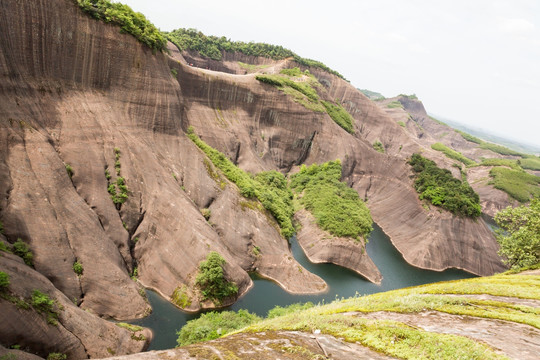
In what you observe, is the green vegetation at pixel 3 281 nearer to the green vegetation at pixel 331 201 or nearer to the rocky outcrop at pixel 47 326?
the rocky outcrop at pixel 47 326

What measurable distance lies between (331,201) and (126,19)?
35.0 m

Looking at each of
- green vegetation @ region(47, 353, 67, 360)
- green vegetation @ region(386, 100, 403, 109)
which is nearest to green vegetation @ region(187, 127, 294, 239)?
green vegetation @ region(47, 353, 67, 360)

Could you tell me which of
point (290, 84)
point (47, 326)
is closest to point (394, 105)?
point (290, 84)

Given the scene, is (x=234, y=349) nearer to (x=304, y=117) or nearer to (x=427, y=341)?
(x=427, y=341)

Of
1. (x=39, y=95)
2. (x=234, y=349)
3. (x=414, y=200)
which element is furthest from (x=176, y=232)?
(x=414, y=200)

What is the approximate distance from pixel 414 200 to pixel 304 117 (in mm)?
25916

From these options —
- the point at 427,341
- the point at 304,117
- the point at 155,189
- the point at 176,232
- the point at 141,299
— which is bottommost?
the point at 141,299

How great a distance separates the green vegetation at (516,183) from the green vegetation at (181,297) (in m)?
88.5

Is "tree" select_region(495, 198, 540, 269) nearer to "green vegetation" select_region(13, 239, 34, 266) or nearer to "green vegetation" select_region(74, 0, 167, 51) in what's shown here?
"green vegetation" select_region(13, 239, 34, 266)

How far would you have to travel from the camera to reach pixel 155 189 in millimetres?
29266

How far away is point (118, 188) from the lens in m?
27.3

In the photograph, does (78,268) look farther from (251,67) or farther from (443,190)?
(251,67)

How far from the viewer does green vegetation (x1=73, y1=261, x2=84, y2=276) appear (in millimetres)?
21472

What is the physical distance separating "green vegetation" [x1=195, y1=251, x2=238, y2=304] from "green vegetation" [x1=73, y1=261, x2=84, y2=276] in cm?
893
